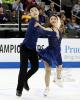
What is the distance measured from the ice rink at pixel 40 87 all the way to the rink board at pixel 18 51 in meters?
0.86

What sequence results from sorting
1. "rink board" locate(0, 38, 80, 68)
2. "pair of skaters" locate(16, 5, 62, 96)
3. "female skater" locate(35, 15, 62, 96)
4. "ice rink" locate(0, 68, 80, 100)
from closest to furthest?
1. "pair of skaters" locate(16, 5, 62, 96)
2. "female skater" locate(35, 15, 62, 96)
3. "ice rink" locate(0, 68, 80, 100)
4. "rink board" locate(0, 38, 80, 68)

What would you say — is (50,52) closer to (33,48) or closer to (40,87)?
(33,48)

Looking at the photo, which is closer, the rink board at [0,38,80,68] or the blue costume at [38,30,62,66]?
the blue costume at [38,30,62,66]

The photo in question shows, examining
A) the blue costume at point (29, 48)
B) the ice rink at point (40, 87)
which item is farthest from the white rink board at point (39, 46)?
the blue costume at point (29, 48)

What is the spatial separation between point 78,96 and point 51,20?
125cm

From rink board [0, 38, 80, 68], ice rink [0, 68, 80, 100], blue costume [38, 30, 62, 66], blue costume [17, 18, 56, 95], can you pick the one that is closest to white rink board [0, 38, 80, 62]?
rink board [0, 38, 80, 68]

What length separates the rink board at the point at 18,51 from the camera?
9.62m

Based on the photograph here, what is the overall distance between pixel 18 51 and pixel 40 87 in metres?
3.03

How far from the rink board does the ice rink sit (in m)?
0.86

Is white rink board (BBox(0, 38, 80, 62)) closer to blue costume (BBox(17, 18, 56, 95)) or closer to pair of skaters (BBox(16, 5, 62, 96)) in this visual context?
pair of skaters (BBox(16, 5, 62, 96))

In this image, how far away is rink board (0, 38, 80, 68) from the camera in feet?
31.6

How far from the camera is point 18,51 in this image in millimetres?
9750

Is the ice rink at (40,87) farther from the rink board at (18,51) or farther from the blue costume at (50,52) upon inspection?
the rink board at (18,51)

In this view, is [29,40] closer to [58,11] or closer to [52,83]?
[52,83]
